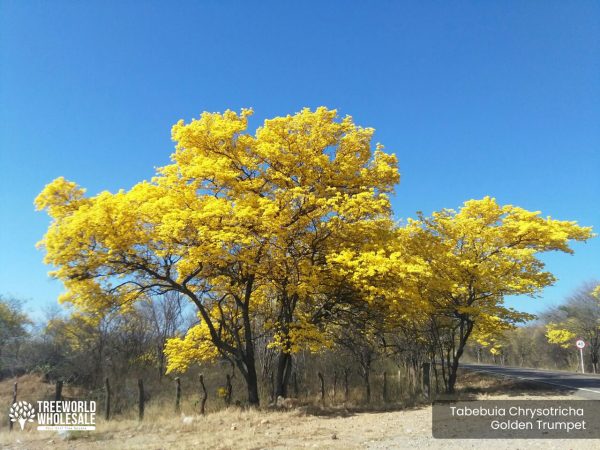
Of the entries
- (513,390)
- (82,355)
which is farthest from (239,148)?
(82,355)

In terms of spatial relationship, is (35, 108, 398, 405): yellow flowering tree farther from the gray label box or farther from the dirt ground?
the gray label box

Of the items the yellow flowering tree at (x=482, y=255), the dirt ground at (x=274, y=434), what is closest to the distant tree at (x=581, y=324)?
the yellow flowering tree at (x=482, y=255)

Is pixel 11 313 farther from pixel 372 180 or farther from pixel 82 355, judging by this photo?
pixel 372 180

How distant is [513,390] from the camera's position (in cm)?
1828

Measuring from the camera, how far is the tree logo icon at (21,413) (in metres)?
13.8

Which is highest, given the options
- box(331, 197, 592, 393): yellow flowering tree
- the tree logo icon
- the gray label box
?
box(331, 197, 592, 393): yellow flowering tree

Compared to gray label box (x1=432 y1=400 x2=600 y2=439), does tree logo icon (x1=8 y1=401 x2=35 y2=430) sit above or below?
below

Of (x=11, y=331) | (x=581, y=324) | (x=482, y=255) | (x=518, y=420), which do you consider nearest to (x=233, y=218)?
(x=518, y=420)

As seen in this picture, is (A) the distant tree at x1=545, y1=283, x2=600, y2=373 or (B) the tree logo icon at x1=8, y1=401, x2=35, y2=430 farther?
(A) the distant tree at x1=545, y1=283, x2=600, y2=373

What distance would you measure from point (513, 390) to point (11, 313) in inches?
1388

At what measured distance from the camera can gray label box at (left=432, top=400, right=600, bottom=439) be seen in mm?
9281

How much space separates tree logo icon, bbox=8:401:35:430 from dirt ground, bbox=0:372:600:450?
1001mm

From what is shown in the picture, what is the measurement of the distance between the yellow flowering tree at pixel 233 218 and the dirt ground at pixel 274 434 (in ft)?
7.83

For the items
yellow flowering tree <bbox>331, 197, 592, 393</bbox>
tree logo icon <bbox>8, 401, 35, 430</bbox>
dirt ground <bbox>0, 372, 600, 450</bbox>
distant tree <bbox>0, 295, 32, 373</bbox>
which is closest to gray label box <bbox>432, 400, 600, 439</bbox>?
dirt ground <bbox>0, 372, 600, 450</bbox>
